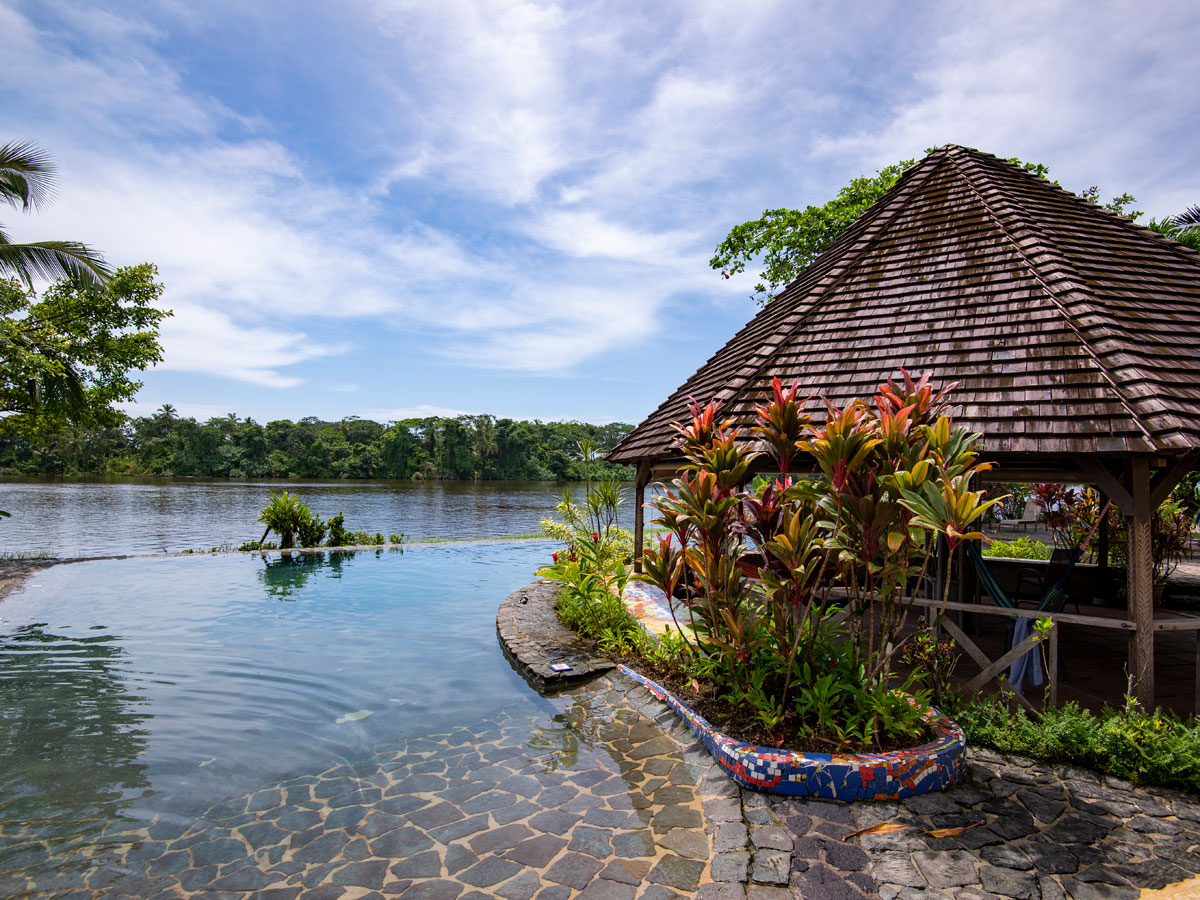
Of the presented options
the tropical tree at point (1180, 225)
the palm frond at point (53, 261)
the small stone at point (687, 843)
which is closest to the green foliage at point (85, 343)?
the palm frond at point (53, 261)

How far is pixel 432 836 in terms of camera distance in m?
4.01

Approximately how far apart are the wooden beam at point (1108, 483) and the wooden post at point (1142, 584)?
5cm

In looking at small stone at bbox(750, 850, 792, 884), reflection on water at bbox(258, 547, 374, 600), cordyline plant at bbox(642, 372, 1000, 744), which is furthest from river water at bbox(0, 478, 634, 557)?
small stone at bbox(750, 850, 792, 884)

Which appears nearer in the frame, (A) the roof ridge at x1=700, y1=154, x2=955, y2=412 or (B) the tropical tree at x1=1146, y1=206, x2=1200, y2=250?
(A) the roof ridge at x1=700, y1=154, x2=955, y2=412

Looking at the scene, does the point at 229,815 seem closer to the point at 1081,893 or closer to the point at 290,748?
the point at 290,748

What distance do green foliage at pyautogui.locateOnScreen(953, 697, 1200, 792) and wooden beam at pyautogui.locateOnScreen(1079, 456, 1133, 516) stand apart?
4.58 ft

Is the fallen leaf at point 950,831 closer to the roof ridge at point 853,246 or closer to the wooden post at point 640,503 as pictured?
the roof ridge at point 853,246

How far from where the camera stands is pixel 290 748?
557 cm

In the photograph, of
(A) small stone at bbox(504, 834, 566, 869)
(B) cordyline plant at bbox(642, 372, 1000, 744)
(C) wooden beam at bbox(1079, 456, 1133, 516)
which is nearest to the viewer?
(A) small stone at bbox(504, 834, 566, 869)

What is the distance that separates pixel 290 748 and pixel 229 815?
1.20 metres

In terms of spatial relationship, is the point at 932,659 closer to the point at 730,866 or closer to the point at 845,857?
the point at 845,857

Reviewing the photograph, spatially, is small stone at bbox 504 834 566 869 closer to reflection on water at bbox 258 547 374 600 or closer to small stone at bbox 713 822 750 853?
small stone at bbox 713 822 750 853

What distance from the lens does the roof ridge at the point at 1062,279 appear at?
487 cm

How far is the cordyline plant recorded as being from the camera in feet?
13.5
